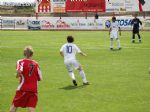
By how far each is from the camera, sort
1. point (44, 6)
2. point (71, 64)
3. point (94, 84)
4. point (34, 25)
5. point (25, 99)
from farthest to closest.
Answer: point (44, 6), point (34, 25), point (94, 84), point (71, 64), point (25, 99)

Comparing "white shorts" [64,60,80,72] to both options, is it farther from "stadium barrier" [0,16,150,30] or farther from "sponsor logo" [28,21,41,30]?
"sponsor logo" [28,21,41,30]

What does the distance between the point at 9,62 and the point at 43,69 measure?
10.0 ft

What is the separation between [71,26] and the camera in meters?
57.1

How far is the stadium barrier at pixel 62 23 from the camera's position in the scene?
55.7 meters

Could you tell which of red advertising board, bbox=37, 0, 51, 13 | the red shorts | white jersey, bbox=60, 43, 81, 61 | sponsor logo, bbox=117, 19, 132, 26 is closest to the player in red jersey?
the red shorts

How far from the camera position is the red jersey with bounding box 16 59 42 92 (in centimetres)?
1005

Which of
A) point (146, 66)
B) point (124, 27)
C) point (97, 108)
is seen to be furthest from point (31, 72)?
point (124, 27)

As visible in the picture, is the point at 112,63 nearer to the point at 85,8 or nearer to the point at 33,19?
the point at 33,19

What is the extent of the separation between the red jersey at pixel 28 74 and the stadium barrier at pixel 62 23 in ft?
149

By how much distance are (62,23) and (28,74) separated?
1866 inches

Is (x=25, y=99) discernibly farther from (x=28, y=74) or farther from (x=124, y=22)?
(x=124, y=22)

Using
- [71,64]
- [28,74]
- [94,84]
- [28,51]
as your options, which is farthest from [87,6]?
[28,51]

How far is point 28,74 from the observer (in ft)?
33.1

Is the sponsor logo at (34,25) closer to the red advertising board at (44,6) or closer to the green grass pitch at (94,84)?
the red advertising board at (44,6)
